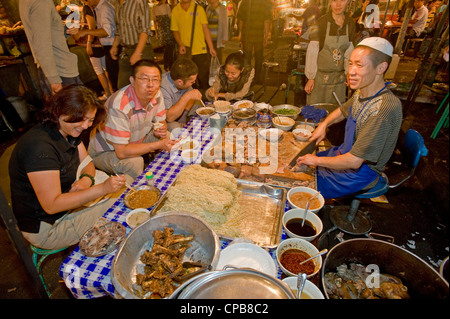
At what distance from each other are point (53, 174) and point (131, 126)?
1.56m

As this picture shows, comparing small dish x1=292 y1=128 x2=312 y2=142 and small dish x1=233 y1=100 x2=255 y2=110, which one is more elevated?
small dish x1=233 y1=100 x2=255 y2=110

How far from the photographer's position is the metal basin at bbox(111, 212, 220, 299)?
1842mm

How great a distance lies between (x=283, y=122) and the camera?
4.12 meters

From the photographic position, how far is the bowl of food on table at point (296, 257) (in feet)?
6.20

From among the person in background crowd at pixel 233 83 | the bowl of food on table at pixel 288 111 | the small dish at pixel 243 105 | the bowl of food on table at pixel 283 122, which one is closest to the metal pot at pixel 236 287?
the bowl of food on table at pixel 283 122

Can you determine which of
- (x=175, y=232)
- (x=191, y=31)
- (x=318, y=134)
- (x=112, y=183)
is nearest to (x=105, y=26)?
(x=191, y=31)

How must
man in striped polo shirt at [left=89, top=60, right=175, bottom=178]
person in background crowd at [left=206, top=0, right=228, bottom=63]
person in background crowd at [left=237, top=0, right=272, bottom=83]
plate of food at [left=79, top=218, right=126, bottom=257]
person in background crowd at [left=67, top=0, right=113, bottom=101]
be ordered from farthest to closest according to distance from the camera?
person in background crowd at [left=237, top=0, right=272, bottom=83]
person in background crowd at [left=206, top=0, right=228, bottom=63]
person in background crowd at [left=67, top=0, right=113, bottom=101]
man in striped polo shirt at [left=89, top=60, right=175, bottom=178]
plate of food at [left=79, top=218, right=126, bottom=257]

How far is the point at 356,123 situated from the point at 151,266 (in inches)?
124

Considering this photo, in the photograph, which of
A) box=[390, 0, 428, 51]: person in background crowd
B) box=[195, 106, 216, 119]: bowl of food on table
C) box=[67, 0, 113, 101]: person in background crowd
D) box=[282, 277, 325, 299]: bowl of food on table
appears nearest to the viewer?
box=[282, 277, 325, 299]: bowl of food on table

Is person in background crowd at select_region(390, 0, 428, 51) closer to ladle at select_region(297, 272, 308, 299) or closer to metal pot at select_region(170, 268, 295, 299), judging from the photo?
ladle at select_region(297, 272, 308, 299)

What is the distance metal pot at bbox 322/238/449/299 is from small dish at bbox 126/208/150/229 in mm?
1680

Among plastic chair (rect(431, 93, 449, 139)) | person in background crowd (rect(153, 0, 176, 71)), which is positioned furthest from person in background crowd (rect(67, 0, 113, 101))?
plastic chair (rect(431, 93, 449, 139))
